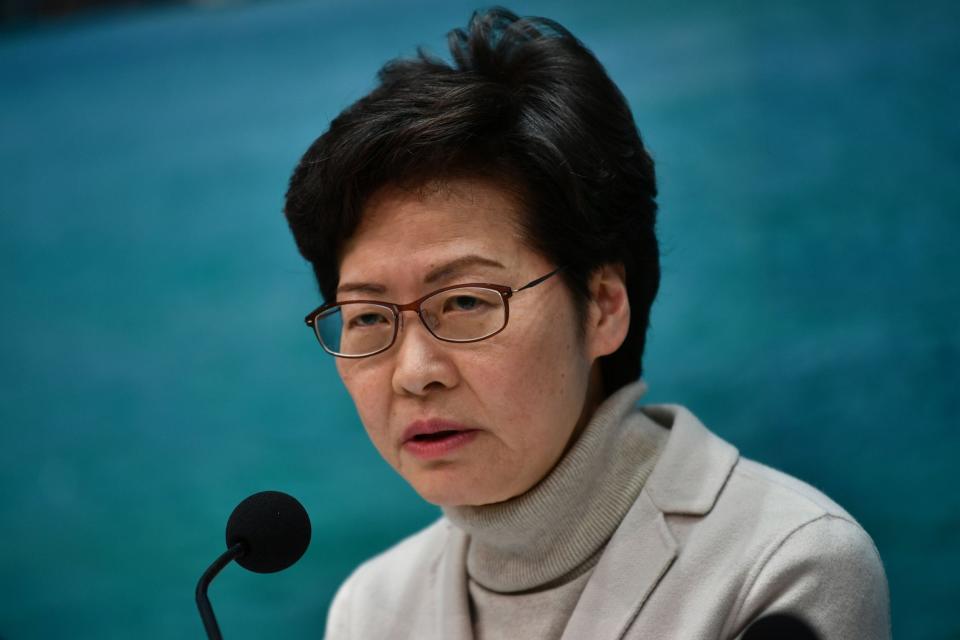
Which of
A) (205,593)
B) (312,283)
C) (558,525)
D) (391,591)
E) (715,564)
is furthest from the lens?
(312,283)

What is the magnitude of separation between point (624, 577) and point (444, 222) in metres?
0.51

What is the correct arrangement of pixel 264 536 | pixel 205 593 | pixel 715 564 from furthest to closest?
pixel 715 564
pixel 264 536
pixel 205 593

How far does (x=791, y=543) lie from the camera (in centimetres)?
141

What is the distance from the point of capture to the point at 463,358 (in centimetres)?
146

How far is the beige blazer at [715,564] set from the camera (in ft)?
4.56

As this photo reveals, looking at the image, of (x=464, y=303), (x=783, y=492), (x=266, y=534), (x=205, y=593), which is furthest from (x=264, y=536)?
(x=783, y=492)

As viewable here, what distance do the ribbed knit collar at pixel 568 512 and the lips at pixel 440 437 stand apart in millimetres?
134

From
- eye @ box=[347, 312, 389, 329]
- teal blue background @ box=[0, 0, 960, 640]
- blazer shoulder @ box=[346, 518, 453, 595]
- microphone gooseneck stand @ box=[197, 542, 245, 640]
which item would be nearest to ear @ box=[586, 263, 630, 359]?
eye @ box=[347, 312, 389, 329]

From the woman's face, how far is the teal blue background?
0.96m

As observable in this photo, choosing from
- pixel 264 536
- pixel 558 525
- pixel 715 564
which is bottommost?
pixel 715 564

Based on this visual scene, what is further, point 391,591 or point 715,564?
point 391,591

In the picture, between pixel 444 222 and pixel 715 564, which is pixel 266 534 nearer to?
pixel 444 222

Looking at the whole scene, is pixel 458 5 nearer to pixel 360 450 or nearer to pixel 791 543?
pixel 360 450

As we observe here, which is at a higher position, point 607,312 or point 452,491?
point 607,312
